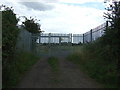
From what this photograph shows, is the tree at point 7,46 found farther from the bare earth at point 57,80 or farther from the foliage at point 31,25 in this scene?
the foliage at point 31,25

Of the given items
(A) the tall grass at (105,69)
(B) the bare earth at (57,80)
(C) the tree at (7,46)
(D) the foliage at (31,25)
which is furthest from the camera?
(D) the foliage at (31,25)

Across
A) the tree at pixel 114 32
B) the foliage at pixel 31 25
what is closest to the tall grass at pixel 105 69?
the tree at pixel 114 32

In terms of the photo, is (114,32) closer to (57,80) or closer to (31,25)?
(57,80)

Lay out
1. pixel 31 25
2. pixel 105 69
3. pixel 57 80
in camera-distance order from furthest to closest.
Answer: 1. pixel 31 25
2. pixel 105 69
3. pixel 57 80

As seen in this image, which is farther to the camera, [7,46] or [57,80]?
[57,80]

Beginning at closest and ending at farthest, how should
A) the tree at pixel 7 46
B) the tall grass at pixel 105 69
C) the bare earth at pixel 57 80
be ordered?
1. the tree at pixel 7 46
2. the bare earth at pixel 57 80
3. the tall grass at pixel 105 69

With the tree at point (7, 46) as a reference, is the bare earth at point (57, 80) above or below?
below

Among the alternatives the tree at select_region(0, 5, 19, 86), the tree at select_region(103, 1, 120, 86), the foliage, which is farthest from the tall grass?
the foliage

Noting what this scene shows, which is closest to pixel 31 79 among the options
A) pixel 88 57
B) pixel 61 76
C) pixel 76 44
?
pixel 61 76

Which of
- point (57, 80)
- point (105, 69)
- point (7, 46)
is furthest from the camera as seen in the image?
point (105, 69)

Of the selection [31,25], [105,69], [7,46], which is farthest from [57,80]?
[31,25]

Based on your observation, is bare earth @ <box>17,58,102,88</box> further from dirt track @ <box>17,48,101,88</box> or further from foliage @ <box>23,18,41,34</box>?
foliage @ <box>23,18,41,34</box>

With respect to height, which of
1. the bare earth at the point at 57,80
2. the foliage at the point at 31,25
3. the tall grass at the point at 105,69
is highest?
the foliage at the point at 31,25

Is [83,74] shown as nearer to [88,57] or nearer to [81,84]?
[81,84]
